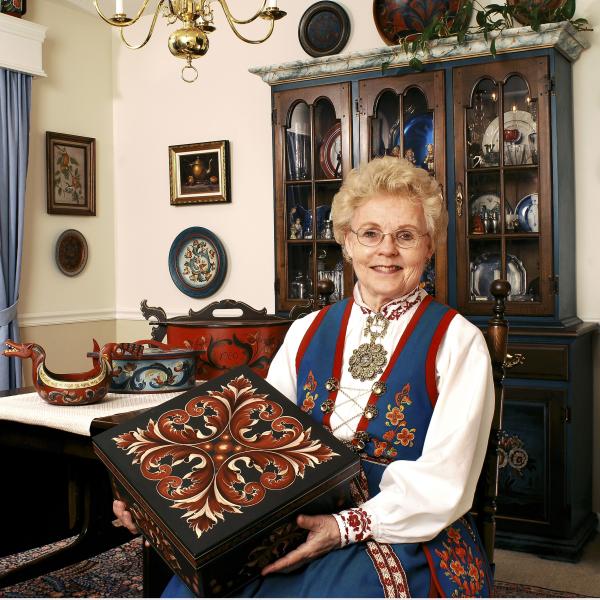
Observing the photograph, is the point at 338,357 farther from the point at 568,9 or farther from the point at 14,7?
the point at 14,7

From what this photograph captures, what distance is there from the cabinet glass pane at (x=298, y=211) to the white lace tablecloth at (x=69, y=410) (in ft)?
6.43

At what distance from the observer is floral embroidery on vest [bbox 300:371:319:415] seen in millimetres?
1922

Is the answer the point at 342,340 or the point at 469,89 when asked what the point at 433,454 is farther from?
the point at 469,89

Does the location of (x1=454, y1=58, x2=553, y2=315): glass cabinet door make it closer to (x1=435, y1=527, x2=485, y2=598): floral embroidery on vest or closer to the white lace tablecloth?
the white lace tablecloth

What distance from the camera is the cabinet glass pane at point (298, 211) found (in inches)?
169

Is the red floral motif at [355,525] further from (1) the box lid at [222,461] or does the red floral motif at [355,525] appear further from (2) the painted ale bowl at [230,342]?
(2) the painted ale bowl at [230,342]

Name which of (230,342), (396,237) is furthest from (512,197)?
(396,237)

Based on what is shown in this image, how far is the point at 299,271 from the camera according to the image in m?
4.32

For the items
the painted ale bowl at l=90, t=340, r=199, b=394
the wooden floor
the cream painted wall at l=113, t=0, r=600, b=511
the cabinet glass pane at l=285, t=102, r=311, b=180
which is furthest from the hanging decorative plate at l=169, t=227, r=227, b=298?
the painted ale bowl at l=90, t=340, r=199, b=394

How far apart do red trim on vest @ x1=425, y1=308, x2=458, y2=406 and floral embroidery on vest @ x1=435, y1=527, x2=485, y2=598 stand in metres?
0.29

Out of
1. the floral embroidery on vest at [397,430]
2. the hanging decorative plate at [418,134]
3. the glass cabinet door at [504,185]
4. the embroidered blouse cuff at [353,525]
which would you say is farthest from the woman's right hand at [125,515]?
the hanging decorative plate at [418,134]

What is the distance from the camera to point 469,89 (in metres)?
3.79

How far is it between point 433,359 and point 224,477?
0.56m

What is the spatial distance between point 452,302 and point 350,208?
198 cm
